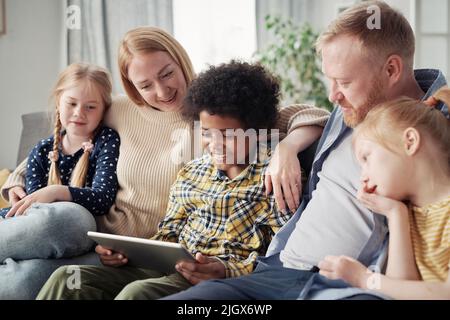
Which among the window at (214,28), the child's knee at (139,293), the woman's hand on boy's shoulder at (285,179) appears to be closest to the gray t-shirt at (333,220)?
the woman's hand on boy's shoulder at (285,179)

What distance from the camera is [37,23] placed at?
137 inches

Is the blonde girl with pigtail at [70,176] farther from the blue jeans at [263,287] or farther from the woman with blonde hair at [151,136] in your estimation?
the blue jeans at [263,287]

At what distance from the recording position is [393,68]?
141 centimetres

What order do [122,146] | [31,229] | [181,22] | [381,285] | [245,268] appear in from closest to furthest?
[381,285] → [245,268] → [31,229] → [122,146] → [181,22]

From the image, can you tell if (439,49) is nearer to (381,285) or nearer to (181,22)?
(181,22)

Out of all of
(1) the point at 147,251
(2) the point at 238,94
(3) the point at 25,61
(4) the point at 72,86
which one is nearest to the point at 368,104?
(2) the point at 238,94

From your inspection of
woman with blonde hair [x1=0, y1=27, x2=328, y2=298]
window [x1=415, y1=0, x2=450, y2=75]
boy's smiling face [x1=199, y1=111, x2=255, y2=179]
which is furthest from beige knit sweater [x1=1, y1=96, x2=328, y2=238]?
window [x1=415, y1=0, x2=450, y2=75]

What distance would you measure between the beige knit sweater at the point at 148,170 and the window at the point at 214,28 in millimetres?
2096

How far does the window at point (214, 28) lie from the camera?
3912mm

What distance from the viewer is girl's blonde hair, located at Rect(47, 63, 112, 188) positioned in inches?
74.8

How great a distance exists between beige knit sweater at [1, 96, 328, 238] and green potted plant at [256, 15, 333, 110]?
2.04m

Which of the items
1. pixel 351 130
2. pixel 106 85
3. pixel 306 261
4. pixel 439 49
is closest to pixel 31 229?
pixel 106 85

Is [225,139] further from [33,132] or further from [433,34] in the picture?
[433,34]

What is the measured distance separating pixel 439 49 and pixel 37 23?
7.28 feet
